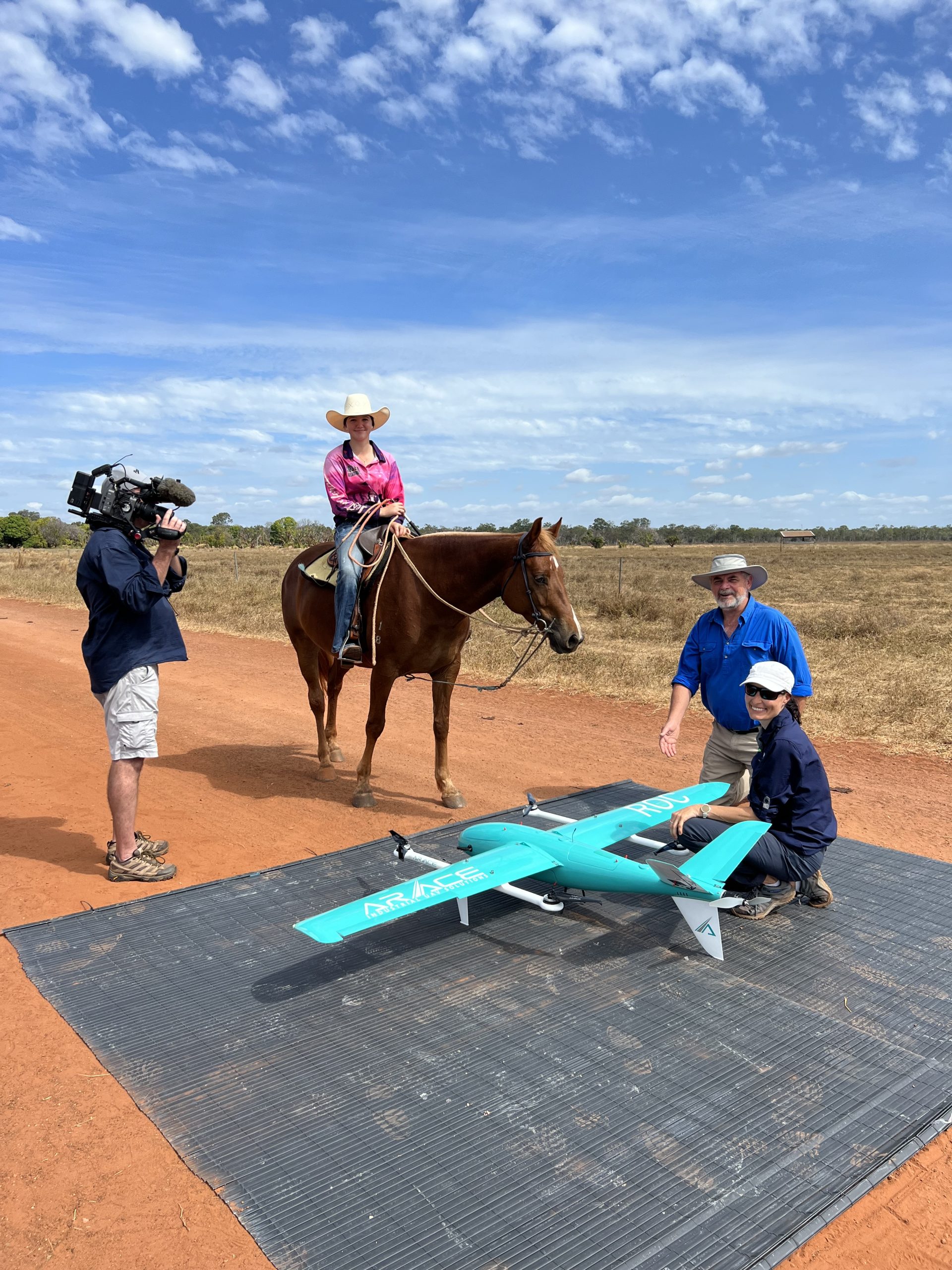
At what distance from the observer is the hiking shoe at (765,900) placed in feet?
15.1

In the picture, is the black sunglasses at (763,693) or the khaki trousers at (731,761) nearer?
the black sunglasses at (763,693)

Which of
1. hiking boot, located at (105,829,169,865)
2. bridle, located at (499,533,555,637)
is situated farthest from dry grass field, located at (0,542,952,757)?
hiking boot, located at (105,829,169,865)

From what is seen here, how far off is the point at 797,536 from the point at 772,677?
11425 cm

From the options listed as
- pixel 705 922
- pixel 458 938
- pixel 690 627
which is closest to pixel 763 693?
pixel 705 922

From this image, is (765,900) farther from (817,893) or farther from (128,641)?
(128,641)

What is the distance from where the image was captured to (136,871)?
5.20 meters

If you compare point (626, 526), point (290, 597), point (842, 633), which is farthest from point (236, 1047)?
point (626, 526)

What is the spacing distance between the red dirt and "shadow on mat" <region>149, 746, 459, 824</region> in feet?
0.10

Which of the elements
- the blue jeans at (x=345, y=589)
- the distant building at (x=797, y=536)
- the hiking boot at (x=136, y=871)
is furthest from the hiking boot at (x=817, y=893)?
the distant building at (x=797, y=536)

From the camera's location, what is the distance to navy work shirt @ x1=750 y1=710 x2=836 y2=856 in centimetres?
435

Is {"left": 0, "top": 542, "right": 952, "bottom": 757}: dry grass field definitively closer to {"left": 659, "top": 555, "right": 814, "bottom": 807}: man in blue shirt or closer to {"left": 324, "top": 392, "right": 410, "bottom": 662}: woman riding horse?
{"left": 659, "top": 555, "right": 814, "bottom": 807}: man in blue shirt

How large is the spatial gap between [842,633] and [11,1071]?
16.7 meters

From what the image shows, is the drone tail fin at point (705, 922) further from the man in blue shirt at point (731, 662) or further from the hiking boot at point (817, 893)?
the man in blue shirt at point (731, 662)

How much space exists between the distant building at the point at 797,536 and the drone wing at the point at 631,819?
349 ft
